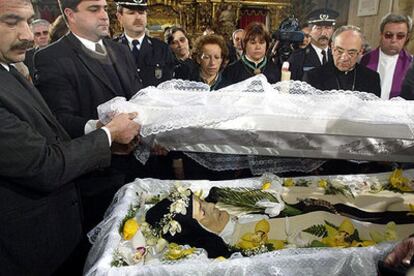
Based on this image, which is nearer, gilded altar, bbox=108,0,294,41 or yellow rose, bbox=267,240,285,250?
yellow rose, bbox=267,240,285,250

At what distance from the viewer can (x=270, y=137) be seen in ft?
5.59

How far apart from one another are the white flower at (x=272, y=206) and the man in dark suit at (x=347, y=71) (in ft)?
3.99

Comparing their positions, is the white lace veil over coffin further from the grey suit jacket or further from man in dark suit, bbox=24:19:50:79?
man in dark suit, bbox=24:19:50:79

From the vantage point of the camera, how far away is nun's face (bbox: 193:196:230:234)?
5.06ft

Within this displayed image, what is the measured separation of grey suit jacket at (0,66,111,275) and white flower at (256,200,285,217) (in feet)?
2.51

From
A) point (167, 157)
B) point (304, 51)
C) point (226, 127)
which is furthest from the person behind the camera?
point (304, 51)

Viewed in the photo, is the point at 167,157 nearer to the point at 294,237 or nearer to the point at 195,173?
the point at 195,173

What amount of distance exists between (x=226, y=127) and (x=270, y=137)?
26cm

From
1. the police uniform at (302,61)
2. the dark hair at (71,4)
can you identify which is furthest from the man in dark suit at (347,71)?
the dark hair at (71,4)

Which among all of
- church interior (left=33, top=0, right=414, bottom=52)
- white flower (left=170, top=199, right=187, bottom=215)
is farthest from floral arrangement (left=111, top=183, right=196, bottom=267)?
church interior (left=33, top=0, right=414, bottom=52)

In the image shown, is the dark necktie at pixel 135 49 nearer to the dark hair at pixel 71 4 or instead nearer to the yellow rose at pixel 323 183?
the dark hair at pixel 71 4

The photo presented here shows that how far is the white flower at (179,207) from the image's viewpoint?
154cm

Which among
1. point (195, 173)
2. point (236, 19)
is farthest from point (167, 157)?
point (236, 19)

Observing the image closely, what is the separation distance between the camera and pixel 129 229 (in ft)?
4.57
